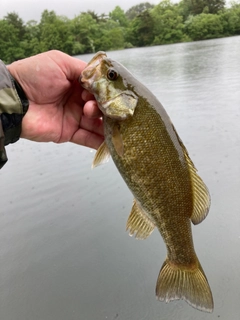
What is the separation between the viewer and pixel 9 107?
8.87 ft

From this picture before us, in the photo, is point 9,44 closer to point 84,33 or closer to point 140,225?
point 84,33

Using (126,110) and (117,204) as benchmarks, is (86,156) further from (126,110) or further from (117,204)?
(126,110)

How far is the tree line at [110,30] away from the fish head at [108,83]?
53.6 metres

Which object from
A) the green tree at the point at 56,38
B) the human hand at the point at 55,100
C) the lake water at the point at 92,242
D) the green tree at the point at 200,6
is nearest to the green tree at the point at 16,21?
the green tree at the point at 56,38

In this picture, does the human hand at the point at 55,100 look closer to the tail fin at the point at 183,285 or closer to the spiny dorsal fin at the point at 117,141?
the spiny dorsal fin at the point at 117,141

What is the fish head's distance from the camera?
2314 mm

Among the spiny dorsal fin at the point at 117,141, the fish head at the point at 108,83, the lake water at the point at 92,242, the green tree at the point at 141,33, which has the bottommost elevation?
the green tree at the point at 141,33

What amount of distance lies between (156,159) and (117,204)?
14.8ft

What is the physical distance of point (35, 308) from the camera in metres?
4.68

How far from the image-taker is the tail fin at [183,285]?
2281mm

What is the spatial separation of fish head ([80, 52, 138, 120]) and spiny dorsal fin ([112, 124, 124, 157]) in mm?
91

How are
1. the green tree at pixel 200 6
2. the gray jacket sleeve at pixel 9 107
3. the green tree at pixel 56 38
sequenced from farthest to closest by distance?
the green tree at pixel 200 6 → the green tree at pixel 56 38 → the gray jacket sleeve at pixel 9 107

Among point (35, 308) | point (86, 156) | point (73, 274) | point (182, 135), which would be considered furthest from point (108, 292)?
point (182, 135)

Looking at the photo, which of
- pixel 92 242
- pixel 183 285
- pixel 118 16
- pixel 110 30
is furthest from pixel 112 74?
pixel 118 16
